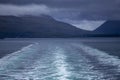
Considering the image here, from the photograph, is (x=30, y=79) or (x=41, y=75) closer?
(x=30, y=79)

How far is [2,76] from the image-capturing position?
20.9 metres

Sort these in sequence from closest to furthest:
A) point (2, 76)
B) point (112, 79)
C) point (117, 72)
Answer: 1. point (112, 79)
2. point (2, 76)
3. point (117, 72)

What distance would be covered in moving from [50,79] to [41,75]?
182 centimetres

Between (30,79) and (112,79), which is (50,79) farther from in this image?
(112,79)

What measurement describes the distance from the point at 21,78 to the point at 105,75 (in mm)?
5325

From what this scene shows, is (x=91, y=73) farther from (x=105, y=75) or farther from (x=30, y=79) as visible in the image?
(x=30, y=79)

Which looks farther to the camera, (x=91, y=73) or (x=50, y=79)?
(x=91, y=73)

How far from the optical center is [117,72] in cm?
2228

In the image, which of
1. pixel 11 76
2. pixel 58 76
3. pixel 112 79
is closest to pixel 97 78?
pixel 112 79

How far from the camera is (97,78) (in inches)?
779

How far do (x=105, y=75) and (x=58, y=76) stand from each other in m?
3.02

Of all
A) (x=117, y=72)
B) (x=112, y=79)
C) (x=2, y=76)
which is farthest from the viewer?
(x=117, y=72)

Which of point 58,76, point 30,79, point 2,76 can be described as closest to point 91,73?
point 58,76

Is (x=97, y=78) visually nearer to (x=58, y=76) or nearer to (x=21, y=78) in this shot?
(x=58, y=76)
